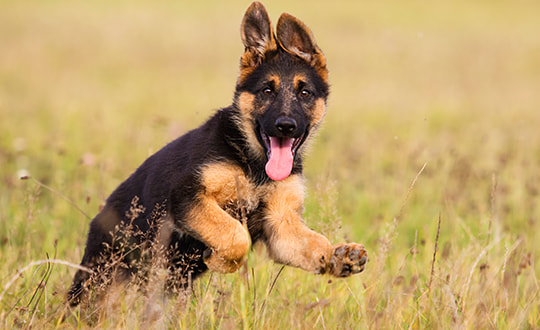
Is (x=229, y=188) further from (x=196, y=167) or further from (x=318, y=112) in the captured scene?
(x=318, y=112)

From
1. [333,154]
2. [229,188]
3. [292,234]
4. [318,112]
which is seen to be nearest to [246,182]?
[229,188]

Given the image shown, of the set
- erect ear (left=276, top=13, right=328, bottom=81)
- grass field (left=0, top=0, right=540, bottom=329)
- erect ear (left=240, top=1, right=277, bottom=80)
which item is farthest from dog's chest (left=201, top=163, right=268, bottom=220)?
erect ear (left=276, top=13, right=328, bottom=81)

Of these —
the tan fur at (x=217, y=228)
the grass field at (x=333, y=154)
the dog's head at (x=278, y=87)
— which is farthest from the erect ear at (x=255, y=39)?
the grass field at (x=333, y=154)

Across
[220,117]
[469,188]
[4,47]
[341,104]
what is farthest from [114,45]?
[220,117]

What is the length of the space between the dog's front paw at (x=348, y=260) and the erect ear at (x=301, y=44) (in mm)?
1527

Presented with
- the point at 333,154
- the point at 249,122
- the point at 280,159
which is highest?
the point at 249,122

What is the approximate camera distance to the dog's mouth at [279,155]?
413cm

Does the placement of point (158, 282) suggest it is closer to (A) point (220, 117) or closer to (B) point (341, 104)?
(A) point (220, 117)

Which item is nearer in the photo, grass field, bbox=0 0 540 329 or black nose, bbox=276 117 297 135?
grass field, bbox=0 0 540 329

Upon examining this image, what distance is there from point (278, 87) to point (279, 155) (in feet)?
1.63

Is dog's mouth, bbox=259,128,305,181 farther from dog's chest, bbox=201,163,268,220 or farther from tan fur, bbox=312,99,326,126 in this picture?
tan fur, bbox=312,99,326,126

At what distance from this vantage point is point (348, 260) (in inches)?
144

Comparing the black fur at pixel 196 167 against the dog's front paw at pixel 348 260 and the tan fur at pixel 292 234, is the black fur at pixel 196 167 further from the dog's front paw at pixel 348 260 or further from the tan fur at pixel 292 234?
the dog's front paw at pixel 348 260

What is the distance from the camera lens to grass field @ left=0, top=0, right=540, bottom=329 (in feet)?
12.4
